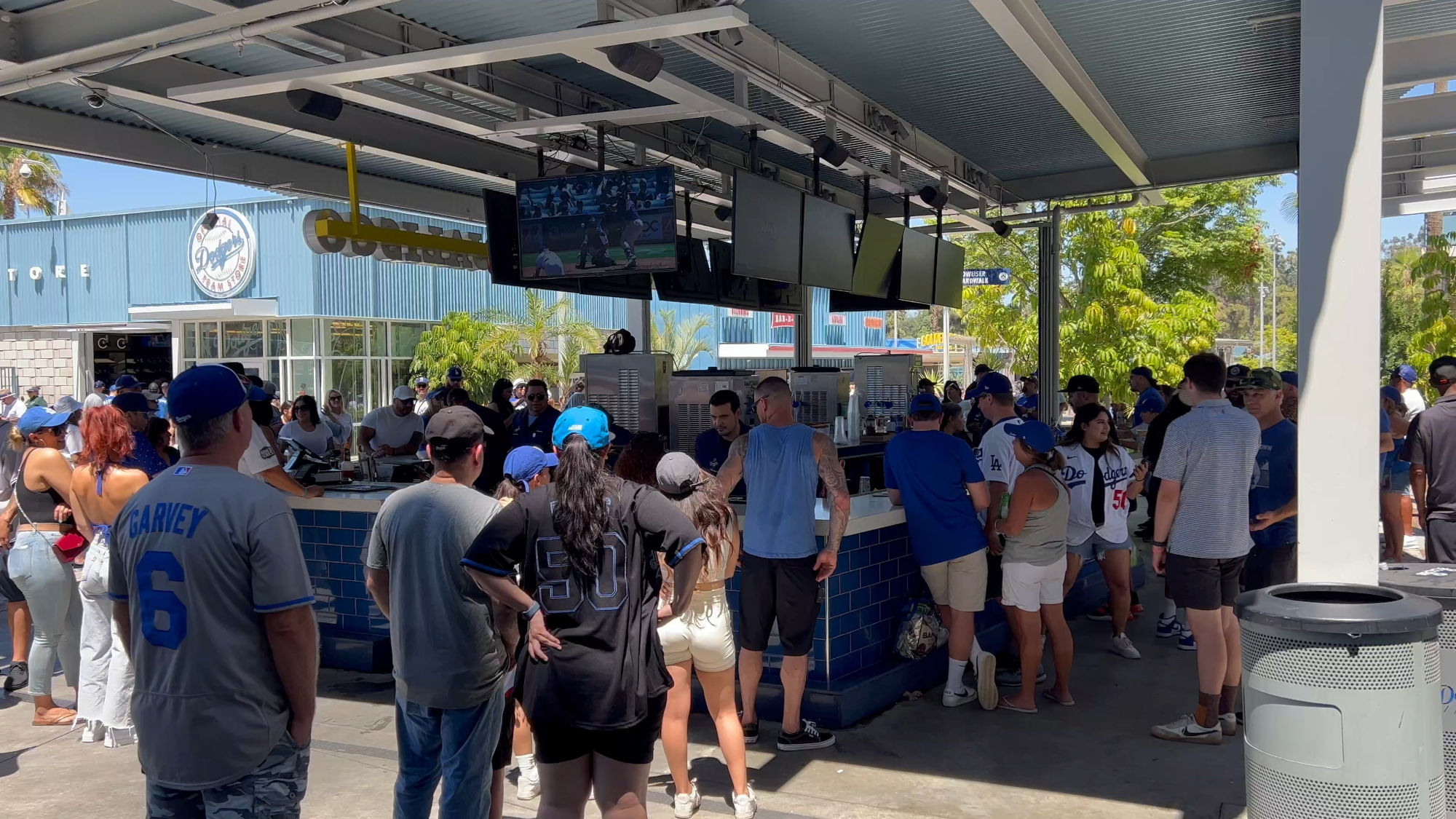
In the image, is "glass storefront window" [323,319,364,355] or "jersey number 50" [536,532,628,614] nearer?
"jersey number 50" [536,532,628,614]

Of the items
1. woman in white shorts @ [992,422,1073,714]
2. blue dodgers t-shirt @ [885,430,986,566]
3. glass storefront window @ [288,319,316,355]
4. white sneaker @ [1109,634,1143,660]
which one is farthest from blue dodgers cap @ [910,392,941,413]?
glass storefront window @ [288,319,316,355]

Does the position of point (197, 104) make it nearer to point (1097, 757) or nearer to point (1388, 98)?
point (1097, 757)

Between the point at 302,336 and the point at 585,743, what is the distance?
21400 mm

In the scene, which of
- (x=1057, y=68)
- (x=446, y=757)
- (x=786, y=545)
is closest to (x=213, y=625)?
(x=446, y=757)

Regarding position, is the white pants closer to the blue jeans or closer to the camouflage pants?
the blue jeans

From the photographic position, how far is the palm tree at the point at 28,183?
102ft

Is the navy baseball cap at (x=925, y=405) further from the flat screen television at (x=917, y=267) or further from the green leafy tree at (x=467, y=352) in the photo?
the green leafy tree at (x=467, y=352)

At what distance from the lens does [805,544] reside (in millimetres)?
5348

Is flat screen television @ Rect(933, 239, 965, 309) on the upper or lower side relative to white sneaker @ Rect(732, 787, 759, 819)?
upper

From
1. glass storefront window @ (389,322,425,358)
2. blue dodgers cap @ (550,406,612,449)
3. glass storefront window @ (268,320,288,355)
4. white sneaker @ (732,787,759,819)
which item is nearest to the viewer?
blue dodgers cap @ (550,406,612,449)

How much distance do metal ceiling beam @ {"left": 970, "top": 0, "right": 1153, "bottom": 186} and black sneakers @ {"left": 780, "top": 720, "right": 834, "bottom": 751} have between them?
3.93 meters

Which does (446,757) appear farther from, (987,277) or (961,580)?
(987,277)

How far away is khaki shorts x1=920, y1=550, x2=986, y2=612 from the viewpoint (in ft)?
19.7

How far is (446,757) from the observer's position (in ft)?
11.7
